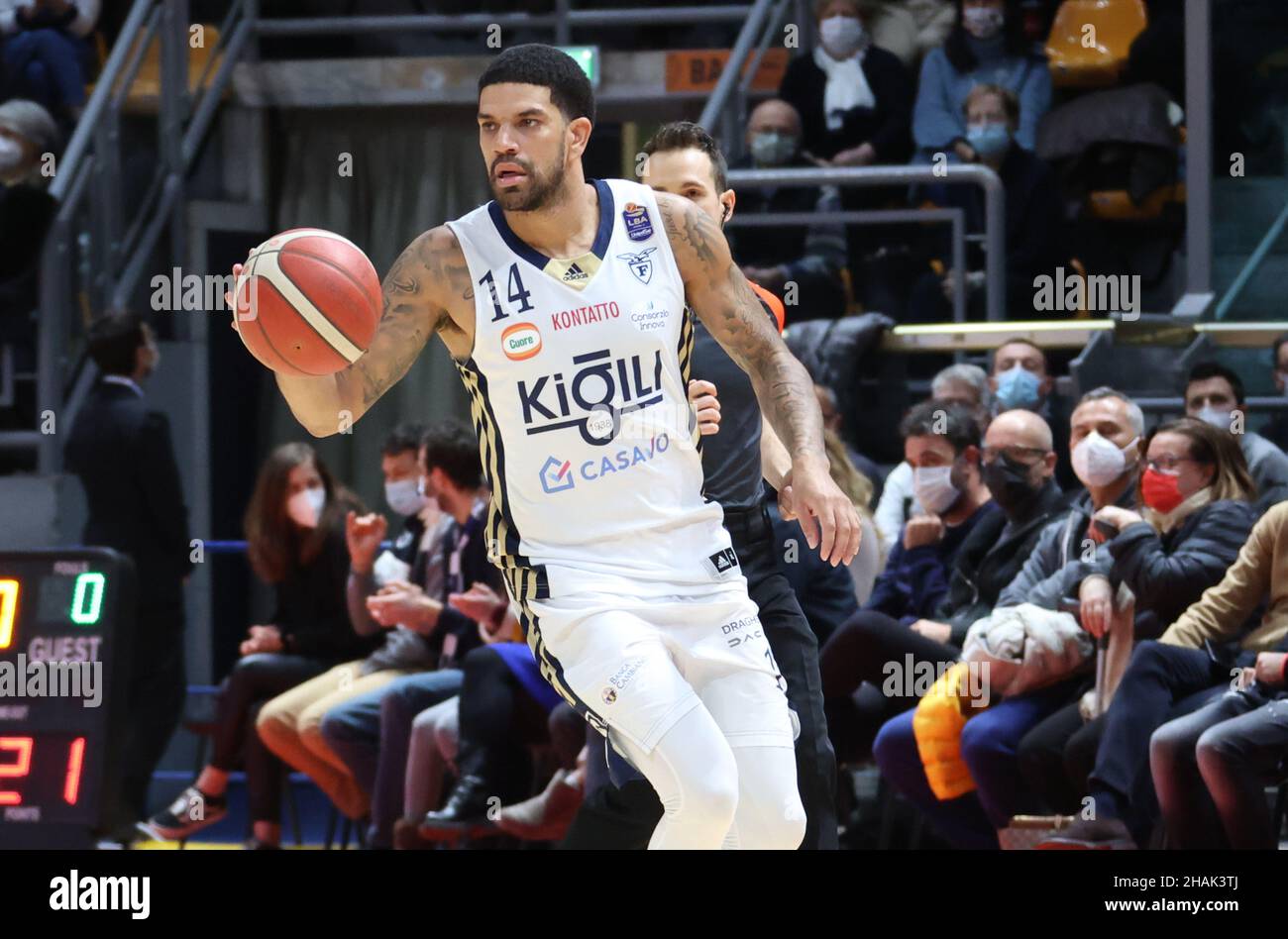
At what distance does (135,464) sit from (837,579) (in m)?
3.28

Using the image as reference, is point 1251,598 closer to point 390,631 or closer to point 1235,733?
point 1235,733

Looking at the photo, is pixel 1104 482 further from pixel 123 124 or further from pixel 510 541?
pixel 123 124

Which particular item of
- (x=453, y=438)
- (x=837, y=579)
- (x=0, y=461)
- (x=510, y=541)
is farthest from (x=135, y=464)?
(x=510, y=541)

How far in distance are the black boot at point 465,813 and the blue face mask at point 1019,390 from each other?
2460 mm

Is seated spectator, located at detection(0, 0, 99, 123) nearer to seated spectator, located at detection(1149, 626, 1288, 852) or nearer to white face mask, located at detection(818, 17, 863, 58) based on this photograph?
white face mask, located at detection(818, 17, 863, 58)

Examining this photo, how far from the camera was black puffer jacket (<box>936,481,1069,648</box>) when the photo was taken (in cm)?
662

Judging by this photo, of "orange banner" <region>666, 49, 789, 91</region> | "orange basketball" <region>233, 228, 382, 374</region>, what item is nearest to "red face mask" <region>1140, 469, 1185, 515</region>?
"orange basketball" <region>233, 228, 382, 374</region>

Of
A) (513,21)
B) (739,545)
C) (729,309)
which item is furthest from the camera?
(513,21)

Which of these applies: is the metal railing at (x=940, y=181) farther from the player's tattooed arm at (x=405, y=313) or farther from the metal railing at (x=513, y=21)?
the player's tattooed arm at (x=405, y=313)

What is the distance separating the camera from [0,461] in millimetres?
10156

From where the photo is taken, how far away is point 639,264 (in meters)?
4.08

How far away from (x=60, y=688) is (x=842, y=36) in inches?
212

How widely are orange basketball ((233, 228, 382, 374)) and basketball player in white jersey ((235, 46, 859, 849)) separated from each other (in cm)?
9

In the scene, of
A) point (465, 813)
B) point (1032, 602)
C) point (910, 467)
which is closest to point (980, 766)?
point (1032, 602)
